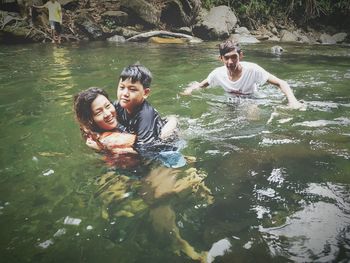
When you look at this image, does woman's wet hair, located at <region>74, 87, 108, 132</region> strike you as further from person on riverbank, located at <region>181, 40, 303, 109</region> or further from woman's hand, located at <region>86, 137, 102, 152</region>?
person on riverbank, located at <region>181, 40, 303, 109</region>

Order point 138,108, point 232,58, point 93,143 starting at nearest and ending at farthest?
point 138,108 < point 93,143 < point 232,58

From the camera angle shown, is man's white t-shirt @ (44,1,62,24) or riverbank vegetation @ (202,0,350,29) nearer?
man's white t-shirt @ (44,1,62,24)

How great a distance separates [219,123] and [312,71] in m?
4.70

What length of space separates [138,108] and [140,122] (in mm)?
132

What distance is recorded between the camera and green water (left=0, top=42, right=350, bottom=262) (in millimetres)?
2609

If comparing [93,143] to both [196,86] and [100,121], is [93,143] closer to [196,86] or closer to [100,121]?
[100,121]

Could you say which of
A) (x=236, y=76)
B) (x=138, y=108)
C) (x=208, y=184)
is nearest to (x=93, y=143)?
(x=138, y=108)

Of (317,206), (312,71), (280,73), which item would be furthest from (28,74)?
(317,206)

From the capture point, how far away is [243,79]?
5695mm

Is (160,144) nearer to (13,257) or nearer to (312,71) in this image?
(13,257)

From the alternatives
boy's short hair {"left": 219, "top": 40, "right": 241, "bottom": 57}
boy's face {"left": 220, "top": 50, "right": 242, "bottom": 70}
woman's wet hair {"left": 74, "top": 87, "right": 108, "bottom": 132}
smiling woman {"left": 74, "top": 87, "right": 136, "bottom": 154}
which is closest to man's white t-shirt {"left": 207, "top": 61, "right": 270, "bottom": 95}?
boy's face {"left": 220, "top": 50, "right": 242, "bottom": 70}

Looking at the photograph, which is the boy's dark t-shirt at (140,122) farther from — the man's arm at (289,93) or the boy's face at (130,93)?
the man's arm at (289,93)

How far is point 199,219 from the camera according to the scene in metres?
2.93

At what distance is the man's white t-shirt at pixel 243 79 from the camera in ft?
18.0
